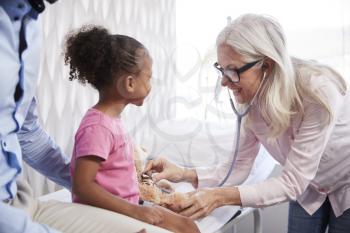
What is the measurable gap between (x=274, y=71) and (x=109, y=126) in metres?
0.60

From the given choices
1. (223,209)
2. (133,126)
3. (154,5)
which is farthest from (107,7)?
(223,209)

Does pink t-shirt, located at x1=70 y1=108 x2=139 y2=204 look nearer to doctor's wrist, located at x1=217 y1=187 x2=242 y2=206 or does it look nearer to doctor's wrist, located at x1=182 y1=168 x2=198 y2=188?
doctor's wrist, located at x1=217 y1=187 x2=242 y2=206

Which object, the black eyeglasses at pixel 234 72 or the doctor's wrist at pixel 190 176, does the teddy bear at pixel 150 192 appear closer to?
the doctor's wrist at pixel 190 176

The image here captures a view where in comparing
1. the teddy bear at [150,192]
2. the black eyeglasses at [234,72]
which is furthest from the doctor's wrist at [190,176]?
the black eyeglasses at [234,72]

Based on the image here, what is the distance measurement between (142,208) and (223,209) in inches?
18.3

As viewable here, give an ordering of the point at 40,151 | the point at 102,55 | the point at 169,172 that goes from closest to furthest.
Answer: the point at 102,55 → the point at 40,151 → the point at 169,172

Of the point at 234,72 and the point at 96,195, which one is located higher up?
the point at 234,72

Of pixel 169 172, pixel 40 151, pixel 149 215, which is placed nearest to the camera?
pixel 149 215

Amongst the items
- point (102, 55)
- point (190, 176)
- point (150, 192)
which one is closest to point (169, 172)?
point (190, 176)

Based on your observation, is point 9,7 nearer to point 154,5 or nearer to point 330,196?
point 330,196

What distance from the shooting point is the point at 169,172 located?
1.52 meters

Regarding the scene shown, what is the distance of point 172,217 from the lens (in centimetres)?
109

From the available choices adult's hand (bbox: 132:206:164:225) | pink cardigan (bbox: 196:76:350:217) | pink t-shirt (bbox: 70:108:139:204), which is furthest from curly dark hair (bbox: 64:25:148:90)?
pink cardigan (bbox: 196:76:350:217)

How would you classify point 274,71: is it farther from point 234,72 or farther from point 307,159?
point 307,159
